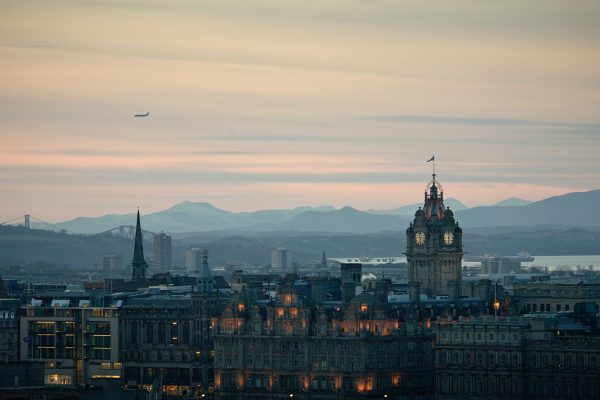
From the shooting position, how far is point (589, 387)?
645 ft

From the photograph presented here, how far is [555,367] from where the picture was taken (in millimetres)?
199750

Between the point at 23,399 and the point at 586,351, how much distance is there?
160ft

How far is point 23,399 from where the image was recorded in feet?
651

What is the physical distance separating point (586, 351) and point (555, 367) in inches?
141

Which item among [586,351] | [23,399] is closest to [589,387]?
[586,351]

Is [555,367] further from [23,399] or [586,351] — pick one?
[23,399]

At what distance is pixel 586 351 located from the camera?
197625 millimetres

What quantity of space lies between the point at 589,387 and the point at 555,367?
4.39m

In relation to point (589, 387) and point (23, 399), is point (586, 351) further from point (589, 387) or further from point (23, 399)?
point (23, 399)

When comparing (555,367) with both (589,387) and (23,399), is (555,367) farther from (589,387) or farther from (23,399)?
(23,399)

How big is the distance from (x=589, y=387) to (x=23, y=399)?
4885 cm

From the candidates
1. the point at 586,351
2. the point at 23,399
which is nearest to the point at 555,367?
the point at 586,351
